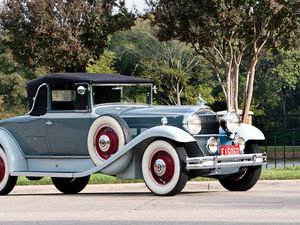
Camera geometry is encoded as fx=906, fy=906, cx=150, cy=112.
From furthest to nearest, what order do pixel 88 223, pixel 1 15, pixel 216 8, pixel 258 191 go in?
pixel 1 15 < pixel 216 8 < pixel 258 191 < pixel 88 223

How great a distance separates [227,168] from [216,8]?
16881 mm

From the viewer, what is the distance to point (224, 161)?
1371 centimetres

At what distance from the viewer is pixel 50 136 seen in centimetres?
1514

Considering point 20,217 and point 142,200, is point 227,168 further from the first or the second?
point 20,217

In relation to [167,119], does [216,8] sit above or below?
above

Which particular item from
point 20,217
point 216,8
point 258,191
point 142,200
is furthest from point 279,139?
point 20,217

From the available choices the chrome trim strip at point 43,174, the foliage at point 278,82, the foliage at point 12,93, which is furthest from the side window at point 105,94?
the foliage at point 278,82

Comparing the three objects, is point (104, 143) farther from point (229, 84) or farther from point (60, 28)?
point (229, 84)

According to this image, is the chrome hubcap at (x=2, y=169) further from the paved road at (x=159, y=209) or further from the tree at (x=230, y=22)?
the tree at (x=230, y=22)

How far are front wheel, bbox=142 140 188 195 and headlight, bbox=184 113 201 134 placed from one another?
443mm

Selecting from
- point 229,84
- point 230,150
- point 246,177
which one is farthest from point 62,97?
point 229,84

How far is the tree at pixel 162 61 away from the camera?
64.3 m

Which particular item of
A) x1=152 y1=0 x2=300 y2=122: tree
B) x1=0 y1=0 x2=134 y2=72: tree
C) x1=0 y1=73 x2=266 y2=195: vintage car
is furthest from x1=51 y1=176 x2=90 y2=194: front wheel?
x1=0 y1=0 x2=134 y2=72: tree

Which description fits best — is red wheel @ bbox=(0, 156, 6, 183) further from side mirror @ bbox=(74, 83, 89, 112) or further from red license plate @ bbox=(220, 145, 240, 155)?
red license plate @ bbox=(220, 145, 240, 155)
